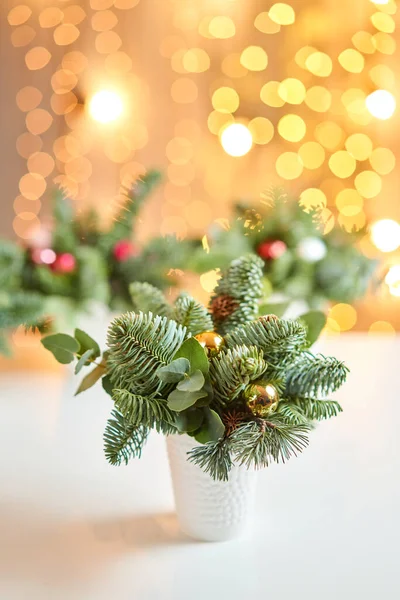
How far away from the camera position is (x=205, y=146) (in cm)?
187

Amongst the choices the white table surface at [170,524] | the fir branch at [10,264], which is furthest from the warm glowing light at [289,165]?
the white table surface at [170,524]

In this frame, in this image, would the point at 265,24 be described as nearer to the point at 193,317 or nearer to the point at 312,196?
the point at 312,196

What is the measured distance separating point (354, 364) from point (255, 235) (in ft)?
0.90

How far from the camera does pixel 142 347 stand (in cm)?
43

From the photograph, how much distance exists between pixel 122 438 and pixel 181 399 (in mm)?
53

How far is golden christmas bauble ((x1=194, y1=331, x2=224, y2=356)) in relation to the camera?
0.47 meters

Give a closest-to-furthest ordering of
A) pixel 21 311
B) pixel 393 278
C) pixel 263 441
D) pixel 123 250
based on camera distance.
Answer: pixel 263 441 → pixel 21 311 → pixel 123 250 → pixel 393 278

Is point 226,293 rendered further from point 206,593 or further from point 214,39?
point 214,39

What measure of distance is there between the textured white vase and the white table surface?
1 centimetres

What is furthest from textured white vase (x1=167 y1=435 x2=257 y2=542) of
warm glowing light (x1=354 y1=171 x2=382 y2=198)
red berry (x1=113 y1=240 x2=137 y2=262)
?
warm glowing light (x1=354 y1=171 x2=382 y2=198)

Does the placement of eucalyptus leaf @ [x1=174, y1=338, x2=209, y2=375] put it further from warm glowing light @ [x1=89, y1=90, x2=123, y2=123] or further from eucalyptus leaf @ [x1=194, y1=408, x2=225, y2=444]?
warm glowing light @ [x1=89, y1=90, x2=123, y2=123]

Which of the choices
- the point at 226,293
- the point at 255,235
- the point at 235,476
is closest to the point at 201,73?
the point at 255,235

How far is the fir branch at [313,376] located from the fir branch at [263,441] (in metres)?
0.05

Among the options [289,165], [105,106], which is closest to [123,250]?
[105,106]
